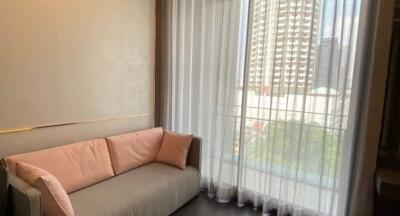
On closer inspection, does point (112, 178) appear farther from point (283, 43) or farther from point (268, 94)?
point (283, 43)

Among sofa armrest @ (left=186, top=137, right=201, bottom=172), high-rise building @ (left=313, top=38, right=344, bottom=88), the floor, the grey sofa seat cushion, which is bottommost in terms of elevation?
the floor

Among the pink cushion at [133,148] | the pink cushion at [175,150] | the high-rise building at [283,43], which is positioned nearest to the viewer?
the high-rise building at [283,43]

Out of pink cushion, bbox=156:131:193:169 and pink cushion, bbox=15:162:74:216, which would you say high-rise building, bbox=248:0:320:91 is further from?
pink cushion, bbox=15:162:74:216

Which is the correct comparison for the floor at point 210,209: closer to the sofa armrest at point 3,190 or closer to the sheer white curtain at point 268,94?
the sheer white curtain at point 268,94

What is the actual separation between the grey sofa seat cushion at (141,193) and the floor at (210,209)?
79 millimetres

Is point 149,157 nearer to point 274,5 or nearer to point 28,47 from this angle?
point 28,47

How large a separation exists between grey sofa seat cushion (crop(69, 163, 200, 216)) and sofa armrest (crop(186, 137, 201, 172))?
0.07 m

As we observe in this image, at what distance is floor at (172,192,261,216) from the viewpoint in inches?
98.5

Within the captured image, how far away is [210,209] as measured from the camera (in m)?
2.59

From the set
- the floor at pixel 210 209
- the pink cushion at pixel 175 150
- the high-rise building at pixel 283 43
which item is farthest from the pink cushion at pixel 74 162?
the high-rise building at pixel 283 43

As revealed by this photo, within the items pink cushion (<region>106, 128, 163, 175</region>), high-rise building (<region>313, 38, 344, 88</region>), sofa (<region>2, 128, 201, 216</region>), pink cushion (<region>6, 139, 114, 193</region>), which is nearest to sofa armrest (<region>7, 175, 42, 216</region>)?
sofa (<region>2, 128, 201, 216</region>)

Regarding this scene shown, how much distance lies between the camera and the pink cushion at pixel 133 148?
2.47m

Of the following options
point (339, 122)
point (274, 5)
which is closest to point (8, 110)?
point (274, 5)

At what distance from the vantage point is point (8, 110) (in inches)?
75.7
